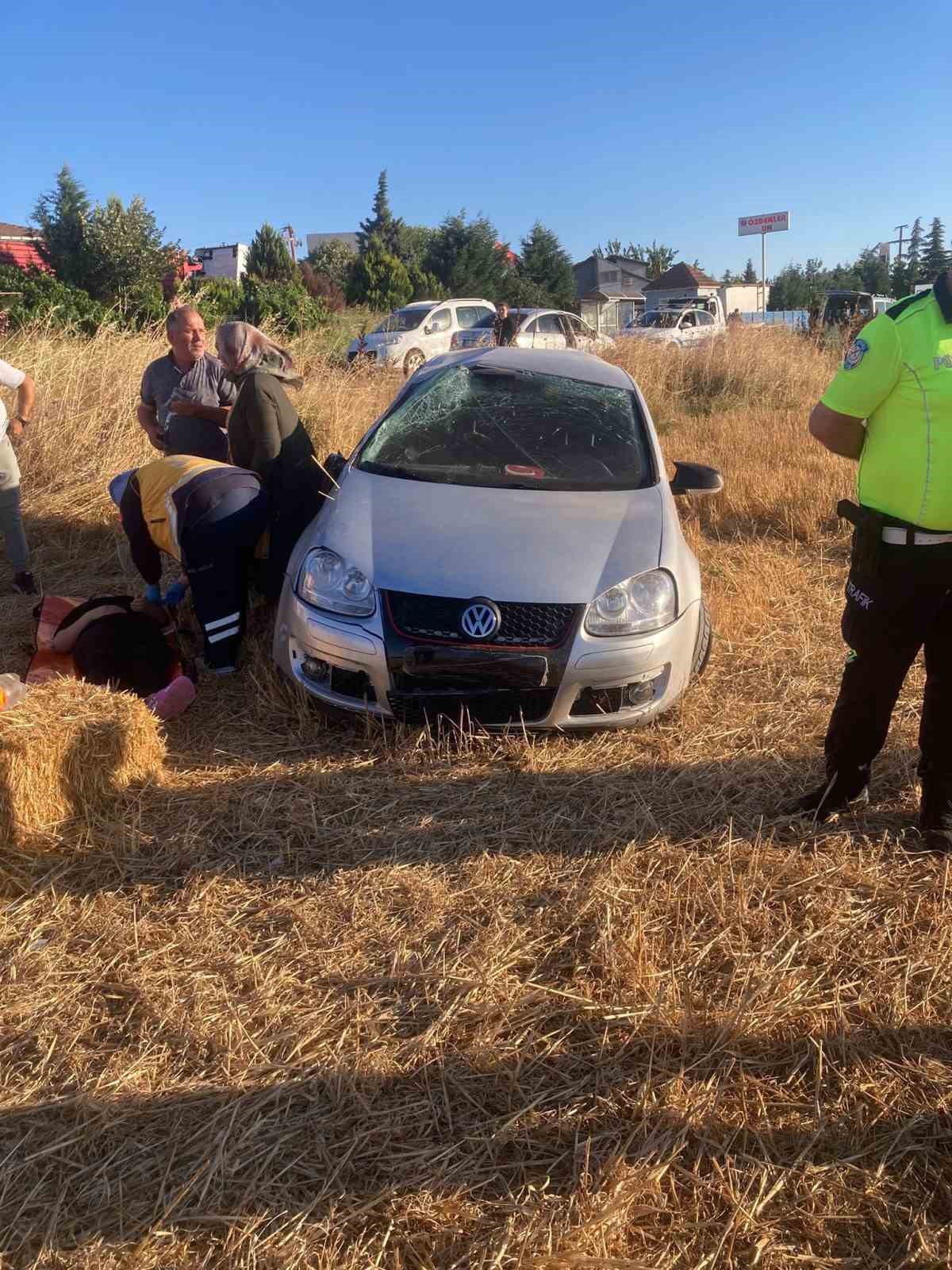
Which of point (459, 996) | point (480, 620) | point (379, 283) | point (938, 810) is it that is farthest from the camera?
point (379, 283)

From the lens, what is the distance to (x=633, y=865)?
297cm

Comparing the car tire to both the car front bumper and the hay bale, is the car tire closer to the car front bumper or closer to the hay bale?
the car front bumper

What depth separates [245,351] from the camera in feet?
15.6

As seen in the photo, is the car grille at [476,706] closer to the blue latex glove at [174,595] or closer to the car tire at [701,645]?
the car tire at [701,645]

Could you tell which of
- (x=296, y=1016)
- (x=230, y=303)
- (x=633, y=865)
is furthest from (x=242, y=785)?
(x=230, y=303)

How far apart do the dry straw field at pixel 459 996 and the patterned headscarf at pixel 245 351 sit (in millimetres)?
1641

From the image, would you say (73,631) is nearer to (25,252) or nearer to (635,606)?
(635,606)

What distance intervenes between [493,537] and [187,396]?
2.82 m

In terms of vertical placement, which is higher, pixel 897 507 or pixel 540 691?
pixel 897 507

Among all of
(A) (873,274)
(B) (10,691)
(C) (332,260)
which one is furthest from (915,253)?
(B) (10,691)

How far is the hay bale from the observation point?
9.87 feet

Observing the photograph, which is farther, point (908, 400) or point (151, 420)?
point (151, 420)

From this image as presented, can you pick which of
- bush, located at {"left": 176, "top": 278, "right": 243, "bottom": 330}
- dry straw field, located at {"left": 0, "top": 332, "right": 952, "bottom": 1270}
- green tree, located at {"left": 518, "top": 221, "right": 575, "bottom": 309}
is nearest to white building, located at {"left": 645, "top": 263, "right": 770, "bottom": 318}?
green tree, located at {"left": 518, "top": 221, "right": 575, "bottom": 309}

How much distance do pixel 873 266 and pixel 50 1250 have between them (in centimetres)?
4237
